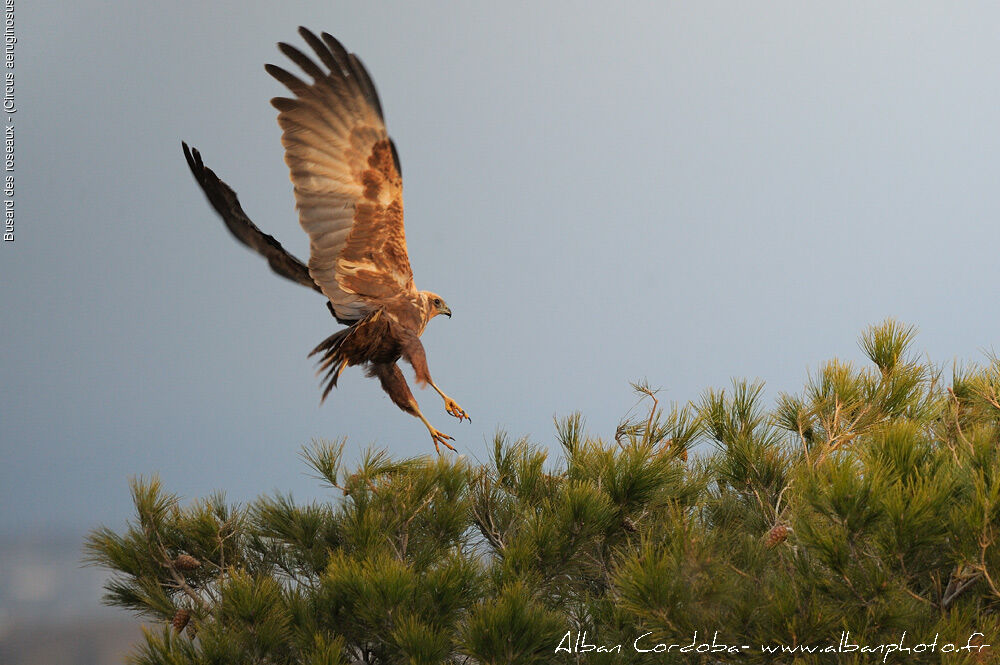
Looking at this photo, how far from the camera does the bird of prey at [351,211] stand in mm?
3166

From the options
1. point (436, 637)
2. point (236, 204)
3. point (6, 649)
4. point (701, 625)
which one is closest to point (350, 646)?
point (436, 637)

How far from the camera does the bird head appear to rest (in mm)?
3387

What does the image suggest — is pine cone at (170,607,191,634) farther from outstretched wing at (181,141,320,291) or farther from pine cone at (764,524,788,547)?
pine cone at (764,524,788,547)

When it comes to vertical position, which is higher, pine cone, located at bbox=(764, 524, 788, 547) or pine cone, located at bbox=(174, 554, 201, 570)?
pine cone, located at bbox=(174, 554, 201, 570)

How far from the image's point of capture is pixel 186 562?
3.26m

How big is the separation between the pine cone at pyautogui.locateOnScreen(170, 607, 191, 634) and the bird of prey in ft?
2.96

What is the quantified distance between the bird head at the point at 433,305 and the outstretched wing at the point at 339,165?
22 cm

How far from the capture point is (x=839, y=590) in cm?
225

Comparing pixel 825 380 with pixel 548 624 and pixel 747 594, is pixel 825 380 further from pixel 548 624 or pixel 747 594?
pixel 548 624

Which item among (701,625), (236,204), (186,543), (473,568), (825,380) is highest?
(236,204)

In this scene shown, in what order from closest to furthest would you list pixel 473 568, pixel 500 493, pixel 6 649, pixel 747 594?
pixel 747 594 → pixel 473 568 → pixel 500 493 → pixel 6 649

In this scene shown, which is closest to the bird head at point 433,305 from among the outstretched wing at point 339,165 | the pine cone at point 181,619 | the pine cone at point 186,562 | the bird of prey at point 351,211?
the bird of prey at point 351,211

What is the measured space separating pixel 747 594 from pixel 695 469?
3.37 ft

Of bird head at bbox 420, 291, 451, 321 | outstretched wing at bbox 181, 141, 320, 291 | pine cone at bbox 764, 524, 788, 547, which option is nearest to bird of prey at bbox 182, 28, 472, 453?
bird head at bbox 420, 291, 451, 321
